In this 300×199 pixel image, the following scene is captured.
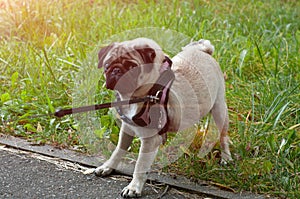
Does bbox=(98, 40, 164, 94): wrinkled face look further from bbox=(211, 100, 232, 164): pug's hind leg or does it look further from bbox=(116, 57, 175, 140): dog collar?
bbox=(211, 100, 232, 164): pug's hind leg

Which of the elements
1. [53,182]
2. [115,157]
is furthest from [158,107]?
[53,182]

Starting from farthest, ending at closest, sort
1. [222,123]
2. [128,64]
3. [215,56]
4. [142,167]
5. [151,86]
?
[215,56], [222,123], [142,167], [151,86], [128,64]

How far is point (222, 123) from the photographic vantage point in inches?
132

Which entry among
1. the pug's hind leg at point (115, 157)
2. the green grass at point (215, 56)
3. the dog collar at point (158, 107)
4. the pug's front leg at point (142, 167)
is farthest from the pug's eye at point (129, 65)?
the green grass at point (215, 56)

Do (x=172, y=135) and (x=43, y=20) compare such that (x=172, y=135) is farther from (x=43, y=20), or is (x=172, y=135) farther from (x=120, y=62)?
(x=43, y=20)

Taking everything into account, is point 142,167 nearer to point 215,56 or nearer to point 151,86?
point 151,86

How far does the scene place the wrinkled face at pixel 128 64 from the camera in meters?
2.39

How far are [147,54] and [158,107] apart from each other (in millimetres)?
353

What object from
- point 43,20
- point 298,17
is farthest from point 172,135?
point 298,17

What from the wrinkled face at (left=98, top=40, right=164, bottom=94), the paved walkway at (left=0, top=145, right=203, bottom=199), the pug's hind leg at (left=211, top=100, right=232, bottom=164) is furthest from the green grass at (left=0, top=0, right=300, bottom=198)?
the wrinkled face at (left=98, top=40, right=164, bottom=94)

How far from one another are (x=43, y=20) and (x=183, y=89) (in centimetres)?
300

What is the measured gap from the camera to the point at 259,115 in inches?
146

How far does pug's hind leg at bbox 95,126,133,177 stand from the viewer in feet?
10.0

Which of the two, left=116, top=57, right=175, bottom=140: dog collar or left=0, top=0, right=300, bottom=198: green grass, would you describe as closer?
left=116, top=57, right=175, bottom=140: dog collar
